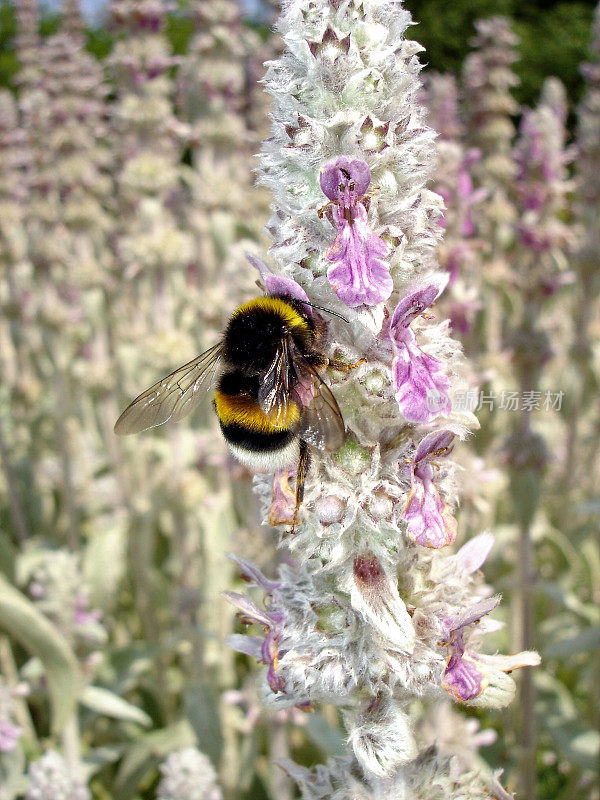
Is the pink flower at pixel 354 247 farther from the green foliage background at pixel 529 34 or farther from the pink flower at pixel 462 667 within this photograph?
the green foliage background at pixel 529 34

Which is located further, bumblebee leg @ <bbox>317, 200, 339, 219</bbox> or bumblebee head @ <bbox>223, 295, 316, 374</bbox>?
bumblebee head @ <bbox>223, 295, 316, 374</bbox>

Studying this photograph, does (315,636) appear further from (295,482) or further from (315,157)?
(315,157)

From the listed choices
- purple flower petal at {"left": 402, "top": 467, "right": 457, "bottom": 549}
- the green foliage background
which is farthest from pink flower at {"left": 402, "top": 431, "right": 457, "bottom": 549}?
the green foliage background

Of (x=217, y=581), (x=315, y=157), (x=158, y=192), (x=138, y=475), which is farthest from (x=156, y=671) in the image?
(x=315, y=157)

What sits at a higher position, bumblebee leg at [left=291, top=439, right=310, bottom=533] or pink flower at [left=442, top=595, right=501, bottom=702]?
bumblebee leg at [left=291, top=439, right=310, bottom=533]

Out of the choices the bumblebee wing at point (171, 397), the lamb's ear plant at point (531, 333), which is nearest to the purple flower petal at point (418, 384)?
the bumblebee wing at point (171, 397)

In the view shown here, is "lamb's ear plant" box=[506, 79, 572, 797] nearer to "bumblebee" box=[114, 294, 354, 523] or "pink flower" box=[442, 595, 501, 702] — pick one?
"bumblebee" box=[114, 294, 354, 523]
